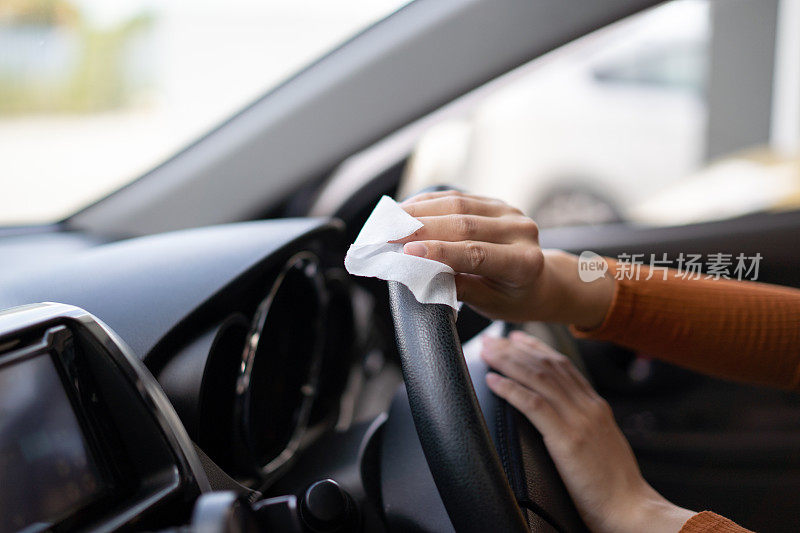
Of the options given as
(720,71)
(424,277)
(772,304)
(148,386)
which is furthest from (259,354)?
(720,71)

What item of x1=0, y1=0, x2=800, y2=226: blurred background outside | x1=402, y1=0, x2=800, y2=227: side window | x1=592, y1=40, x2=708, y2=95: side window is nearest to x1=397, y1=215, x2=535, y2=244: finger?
x1=0, y1=0, x2=800, y2=226: blurred background outside

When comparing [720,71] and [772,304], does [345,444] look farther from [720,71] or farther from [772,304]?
[720,71]

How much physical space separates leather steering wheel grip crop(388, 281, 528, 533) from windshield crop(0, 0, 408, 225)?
773 mm

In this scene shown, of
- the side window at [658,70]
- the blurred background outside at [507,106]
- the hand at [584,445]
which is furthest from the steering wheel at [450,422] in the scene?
the side window at [658,70]

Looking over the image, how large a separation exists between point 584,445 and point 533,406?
0.26 feet

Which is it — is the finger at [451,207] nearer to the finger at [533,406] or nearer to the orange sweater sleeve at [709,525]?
the finger at [533,406]

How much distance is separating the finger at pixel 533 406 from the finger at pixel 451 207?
24 centimetres

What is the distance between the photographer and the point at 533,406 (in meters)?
0.87

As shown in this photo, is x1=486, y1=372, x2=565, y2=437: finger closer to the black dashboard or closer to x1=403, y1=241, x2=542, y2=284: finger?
x1=403, y1=241, x2=542, y2=284: finger

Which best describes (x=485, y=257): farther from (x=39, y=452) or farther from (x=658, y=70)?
(x=658, y=70)

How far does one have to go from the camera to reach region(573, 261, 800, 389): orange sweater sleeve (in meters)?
1.05

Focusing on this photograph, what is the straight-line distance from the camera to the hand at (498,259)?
72 cm

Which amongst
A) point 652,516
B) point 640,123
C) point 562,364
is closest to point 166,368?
point 562,364

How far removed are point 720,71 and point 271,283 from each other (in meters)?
3.51
